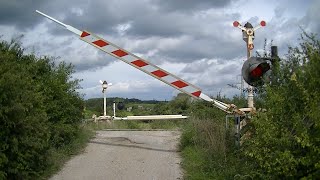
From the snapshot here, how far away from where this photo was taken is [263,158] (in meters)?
7.14

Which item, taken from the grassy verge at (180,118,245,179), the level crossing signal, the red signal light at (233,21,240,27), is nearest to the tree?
the level crossing signal

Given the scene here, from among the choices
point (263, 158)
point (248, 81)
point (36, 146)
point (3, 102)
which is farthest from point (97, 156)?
point (263, 158)

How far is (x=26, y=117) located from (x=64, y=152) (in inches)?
203

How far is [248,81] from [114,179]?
4.39 m

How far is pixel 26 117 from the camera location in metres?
9.88

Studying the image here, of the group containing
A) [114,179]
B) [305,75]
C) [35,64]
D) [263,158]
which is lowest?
[114,179]

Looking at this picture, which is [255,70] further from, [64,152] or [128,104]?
[128,104]

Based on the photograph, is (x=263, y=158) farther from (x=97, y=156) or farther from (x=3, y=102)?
(x=97, y=156)

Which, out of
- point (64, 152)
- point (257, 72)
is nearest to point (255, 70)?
point (257, 72)

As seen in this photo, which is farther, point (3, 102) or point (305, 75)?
point (3, 102)

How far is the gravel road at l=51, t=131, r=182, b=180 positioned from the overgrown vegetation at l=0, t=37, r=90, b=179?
0.78m

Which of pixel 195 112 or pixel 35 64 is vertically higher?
pixel 35 64

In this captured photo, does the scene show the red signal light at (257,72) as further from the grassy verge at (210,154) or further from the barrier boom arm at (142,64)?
the barrier boom arm at (142,64)

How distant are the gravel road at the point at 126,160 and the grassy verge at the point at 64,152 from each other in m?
0.19
